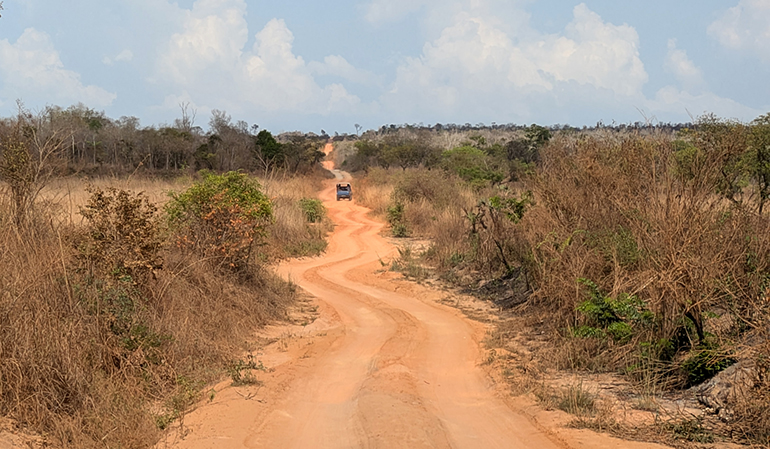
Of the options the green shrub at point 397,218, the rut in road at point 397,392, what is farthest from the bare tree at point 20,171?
the green shrub at point 397,218

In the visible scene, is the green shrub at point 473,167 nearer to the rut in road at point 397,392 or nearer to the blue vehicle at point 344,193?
the blue vehicle at point 344,193

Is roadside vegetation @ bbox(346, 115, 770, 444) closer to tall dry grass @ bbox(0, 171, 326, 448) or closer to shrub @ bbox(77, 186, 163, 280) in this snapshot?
tall dry grass @ bbox(0, 171, 326, 448)

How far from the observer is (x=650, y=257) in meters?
6.64

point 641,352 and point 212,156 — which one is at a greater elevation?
point 212,156

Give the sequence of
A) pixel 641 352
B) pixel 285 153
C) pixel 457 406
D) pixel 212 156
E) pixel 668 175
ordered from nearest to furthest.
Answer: pixel 457 406 → pixel 641 352 → pixel 668 175 → pixel 212 156 → pixel 285 153

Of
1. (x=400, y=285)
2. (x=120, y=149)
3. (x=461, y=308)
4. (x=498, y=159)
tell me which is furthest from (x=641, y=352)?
(x=120, y=149)

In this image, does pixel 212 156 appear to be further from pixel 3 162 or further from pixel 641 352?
pixel 641 352

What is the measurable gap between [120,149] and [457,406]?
126ft

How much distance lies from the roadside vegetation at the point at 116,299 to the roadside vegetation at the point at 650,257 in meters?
4.12

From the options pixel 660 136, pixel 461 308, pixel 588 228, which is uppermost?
pixel 660 136

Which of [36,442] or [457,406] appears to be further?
[457,406]

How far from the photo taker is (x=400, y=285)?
13.6 meters

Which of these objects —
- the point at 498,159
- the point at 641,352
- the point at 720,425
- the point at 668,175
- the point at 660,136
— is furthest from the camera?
the point at 498,159

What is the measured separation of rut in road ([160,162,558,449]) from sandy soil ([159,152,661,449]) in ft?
0.04
